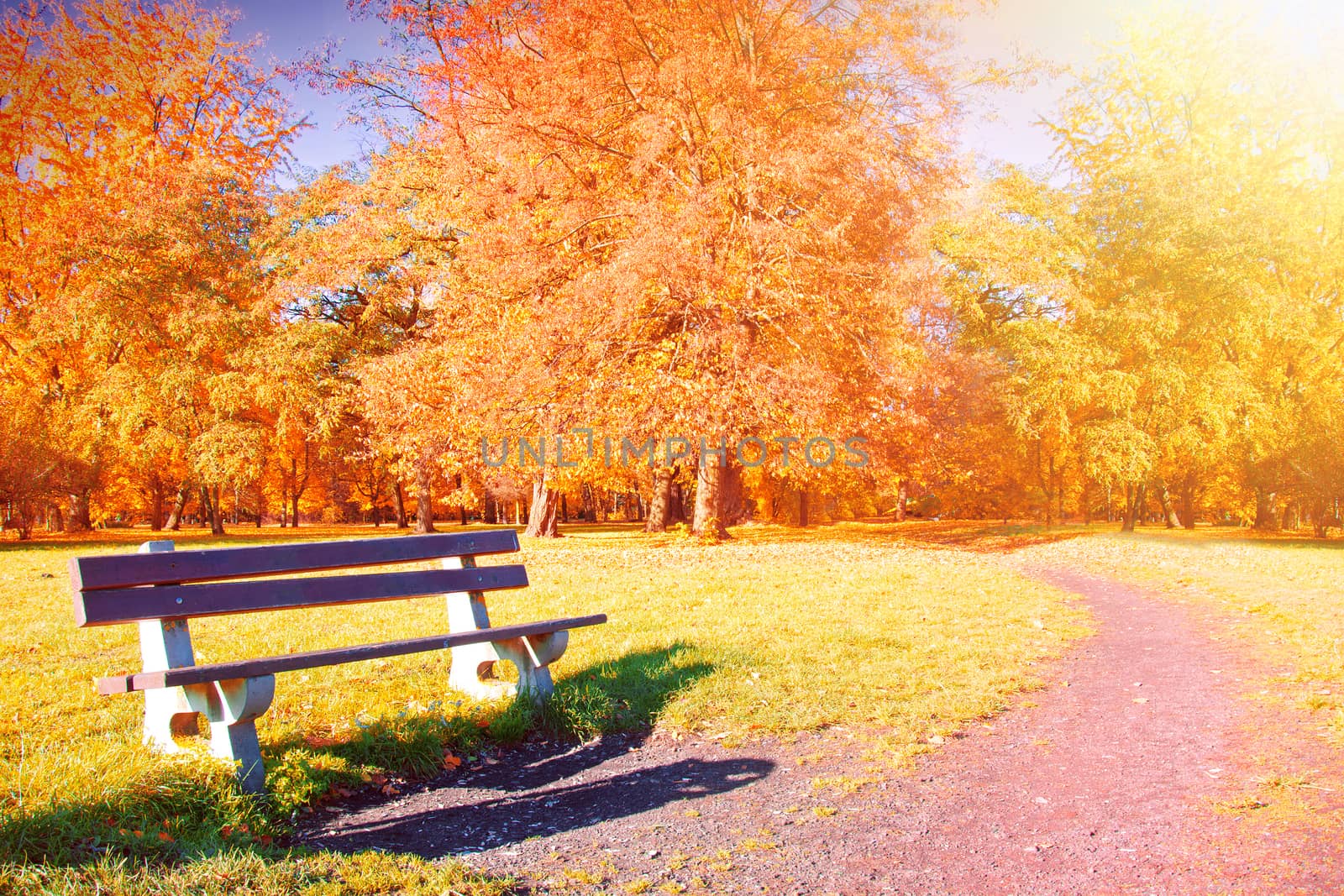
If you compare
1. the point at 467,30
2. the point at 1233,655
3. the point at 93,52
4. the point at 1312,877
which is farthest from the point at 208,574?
the point at 93,52

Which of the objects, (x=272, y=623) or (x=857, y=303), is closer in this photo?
(x=272, y=623)

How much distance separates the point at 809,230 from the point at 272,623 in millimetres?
12692

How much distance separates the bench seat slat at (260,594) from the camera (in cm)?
356

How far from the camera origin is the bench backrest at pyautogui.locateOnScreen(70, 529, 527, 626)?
359 cm

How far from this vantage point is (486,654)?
16.9 ft

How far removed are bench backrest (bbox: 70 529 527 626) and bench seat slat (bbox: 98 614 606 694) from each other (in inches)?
11.8

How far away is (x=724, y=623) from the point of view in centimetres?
769

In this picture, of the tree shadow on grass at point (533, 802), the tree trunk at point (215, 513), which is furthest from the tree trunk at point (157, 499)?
the tree shadow on grass at point (533, 802)

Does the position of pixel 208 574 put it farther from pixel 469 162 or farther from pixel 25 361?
pixel 25 361

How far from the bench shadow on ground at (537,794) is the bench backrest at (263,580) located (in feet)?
3.29

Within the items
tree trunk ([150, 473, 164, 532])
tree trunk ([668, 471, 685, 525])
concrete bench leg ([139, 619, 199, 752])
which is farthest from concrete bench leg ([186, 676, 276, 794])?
tree trunk ([150, 473, 164, 532])

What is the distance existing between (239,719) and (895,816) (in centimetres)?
277

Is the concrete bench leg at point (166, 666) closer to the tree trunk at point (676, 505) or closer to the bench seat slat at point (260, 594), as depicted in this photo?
the bench seat slat at point (260, 594)

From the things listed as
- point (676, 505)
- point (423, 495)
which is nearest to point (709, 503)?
point (423, 495)
